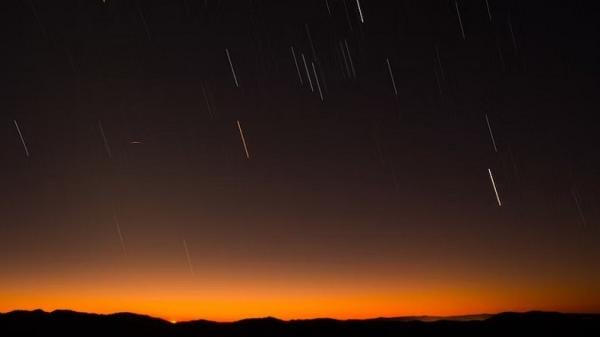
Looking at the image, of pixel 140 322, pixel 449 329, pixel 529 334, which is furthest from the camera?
pixel 140 322

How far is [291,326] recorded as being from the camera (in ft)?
189

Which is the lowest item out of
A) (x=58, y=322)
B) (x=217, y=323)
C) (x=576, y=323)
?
(x=576, y=323)

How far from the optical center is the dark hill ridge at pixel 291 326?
160 feet

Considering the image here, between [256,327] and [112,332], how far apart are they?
44.9ft

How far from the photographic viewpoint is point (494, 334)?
46406 millimetres

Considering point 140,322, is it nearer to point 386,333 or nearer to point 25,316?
point 25,316

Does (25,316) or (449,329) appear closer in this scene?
(449,329)

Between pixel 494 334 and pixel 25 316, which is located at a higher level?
pixel 25 316

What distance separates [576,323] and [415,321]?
14781 mm

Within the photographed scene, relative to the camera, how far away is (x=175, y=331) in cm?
5562

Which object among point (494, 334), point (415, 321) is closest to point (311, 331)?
point (415, 321)

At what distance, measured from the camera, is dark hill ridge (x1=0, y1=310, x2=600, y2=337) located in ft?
160

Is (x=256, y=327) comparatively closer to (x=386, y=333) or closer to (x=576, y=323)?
(x=386, y=333)

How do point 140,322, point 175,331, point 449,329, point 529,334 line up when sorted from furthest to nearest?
point 140,322 < point 175,331 < point 449,329 < point 529,334
